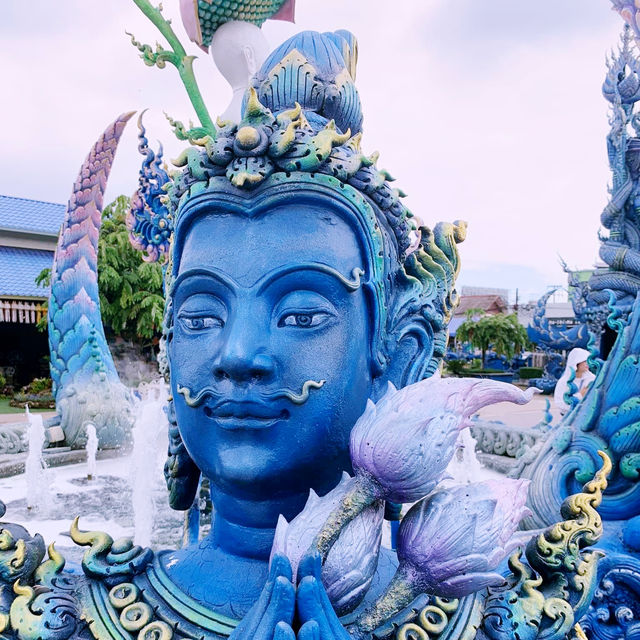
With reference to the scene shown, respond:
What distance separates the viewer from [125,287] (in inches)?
615

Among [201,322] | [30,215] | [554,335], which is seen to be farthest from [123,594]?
[30,215]

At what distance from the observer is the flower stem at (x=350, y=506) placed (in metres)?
1.16

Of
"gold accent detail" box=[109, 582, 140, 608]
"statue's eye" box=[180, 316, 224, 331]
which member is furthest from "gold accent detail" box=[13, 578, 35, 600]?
"statue's eye" box=[180, 316, 224, 331]

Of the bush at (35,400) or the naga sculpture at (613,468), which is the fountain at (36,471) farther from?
the bush at (35,400)

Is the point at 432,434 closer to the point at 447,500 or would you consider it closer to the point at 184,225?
the point at 447,500

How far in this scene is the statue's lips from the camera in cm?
131

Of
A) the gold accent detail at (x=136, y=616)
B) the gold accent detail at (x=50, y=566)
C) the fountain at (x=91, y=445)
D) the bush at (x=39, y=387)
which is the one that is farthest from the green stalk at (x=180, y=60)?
the bush at (x=39, y=387)

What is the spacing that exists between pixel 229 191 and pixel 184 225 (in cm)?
17

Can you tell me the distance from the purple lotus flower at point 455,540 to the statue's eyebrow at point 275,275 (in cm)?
50

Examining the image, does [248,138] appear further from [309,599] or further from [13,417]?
[13,417]

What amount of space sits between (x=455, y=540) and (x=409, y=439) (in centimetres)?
23

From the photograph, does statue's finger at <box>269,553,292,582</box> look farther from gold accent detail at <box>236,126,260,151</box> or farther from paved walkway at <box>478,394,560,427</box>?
paved walkway at <box>478,394,560,427</box>

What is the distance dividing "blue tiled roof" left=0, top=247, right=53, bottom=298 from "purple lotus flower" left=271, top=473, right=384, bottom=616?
51.9ft

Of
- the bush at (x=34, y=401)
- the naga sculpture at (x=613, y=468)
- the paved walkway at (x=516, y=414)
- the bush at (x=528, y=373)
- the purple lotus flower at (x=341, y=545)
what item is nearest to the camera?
the purple lotus flower at (x=341, y=545)
